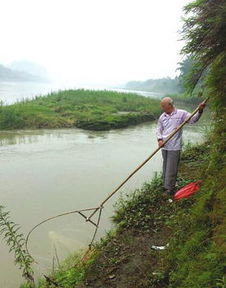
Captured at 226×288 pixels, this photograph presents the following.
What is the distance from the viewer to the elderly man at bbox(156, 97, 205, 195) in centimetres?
491

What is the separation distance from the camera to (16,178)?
7562mm

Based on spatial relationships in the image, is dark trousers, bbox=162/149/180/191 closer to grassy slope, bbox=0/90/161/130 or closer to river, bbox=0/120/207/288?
river, bbox=0/120/207/288

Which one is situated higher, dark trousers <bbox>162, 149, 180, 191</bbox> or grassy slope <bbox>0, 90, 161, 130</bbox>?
dark trousers <bbox>162, 149, 180, 191</bbox>

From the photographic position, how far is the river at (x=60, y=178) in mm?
4718

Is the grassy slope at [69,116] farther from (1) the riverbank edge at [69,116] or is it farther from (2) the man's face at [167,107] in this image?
(2) the man's face at [167,107]

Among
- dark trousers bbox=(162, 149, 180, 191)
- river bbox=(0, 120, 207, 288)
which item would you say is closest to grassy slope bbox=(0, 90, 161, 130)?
river bbox=(0, 120, 207, 288)

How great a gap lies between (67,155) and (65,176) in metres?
2.26

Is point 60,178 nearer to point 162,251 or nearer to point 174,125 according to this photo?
point 174,125

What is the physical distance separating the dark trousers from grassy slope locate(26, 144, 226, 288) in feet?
0.77


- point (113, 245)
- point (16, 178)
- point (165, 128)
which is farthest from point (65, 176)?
point (113, 245)

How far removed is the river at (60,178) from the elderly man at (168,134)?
1.15 meters

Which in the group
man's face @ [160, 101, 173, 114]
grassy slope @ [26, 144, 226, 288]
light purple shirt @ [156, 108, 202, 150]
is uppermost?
man's face @ [160, 101, 173, 114]

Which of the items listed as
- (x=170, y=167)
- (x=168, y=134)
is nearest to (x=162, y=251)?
(x=170, y=167)

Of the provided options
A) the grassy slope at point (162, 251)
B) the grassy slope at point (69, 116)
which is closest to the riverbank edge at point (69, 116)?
the grassy slope at point (69, 116)
